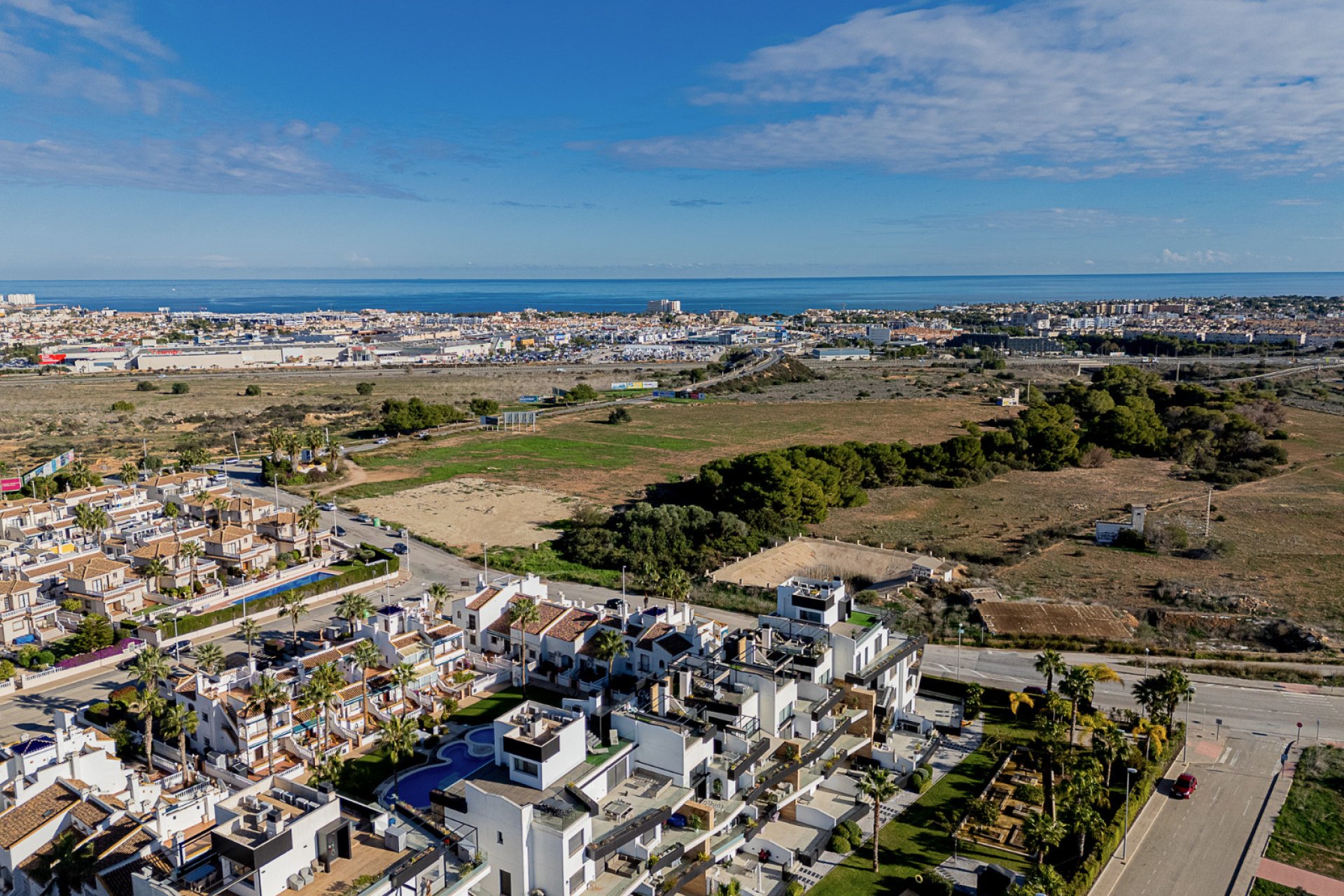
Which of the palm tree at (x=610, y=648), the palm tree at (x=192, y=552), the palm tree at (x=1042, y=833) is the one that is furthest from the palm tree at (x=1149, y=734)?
the palm tree at (x=192, y=552)

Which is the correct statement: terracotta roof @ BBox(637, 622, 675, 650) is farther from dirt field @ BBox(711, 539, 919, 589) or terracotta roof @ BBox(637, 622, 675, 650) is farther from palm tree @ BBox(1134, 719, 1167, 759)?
palm tree @ BBox(1134, 719, 1167, 759)

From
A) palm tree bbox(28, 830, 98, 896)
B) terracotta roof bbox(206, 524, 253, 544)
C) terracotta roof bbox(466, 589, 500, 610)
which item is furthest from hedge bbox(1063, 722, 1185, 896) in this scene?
terracotta roof bbox(206, 524, 253, 544)

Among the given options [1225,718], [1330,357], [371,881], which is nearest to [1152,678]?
[1225,718]

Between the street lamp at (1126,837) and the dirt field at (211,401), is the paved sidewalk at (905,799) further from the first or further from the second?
the dirt field at (211,401)

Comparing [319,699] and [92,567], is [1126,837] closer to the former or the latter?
[319,699]

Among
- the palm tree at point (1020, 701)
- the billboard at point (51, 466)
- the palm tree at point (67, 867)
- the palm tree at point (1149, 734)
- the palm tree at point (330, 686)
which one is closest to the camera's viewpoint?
the palm tree at point (67, 867)

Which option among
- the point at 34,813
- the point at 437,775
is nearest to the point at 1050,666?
the point at 437,775
